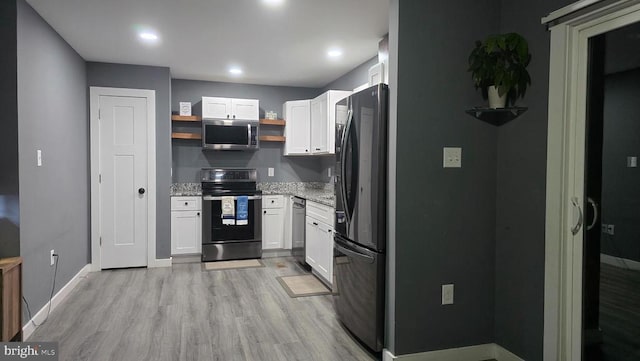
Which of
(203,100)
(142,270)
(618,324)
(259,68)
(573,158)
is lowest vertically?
(142,270)

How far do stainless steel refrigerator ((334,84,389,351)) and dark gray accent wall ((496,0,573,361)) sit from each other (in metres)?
0.78

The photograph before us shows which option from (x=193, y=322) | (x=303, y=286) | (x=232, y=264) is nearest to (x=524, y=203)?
(x=303, y=286)

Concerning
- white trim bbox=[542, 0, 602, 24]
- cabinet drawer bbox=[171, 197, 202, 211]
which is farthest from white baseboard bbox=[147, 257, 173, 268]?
white trim bbox=[542, 0, 602, 24]

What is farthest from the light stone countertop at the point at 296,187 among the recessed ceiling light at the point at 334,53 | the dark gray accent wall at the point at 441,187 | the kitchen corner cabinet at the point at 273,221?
the dark gray accent wall at the point at 441,187

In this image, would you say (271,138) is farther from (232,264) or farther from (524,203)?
(524,203)

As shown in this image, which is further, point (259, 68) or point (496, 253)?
point (259, 68)

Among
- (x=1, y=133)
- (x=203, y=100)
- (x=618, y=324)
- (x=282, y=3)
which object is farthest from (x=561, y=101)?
(x=203, y=100)

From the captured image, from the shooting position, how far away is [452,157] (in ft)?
8.23

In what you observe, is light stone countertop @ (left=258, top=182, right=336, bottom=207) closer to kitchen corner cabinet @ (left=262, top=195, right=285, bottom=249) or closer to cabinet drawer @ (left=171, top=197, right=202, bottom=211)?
kitchen corner cabinet @ (left=262, top=195, right=285, bottom=249)

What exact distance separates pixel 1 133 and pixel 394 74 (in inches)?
108

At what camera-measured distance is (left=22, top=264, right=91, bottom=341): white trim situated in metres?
2.92

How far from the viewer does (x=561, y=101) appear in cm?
213

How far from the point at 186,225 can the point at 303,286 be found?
6.27ft

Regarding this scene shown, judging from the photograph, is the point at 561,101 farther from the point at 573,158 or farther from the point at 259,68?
the point at 259,68
